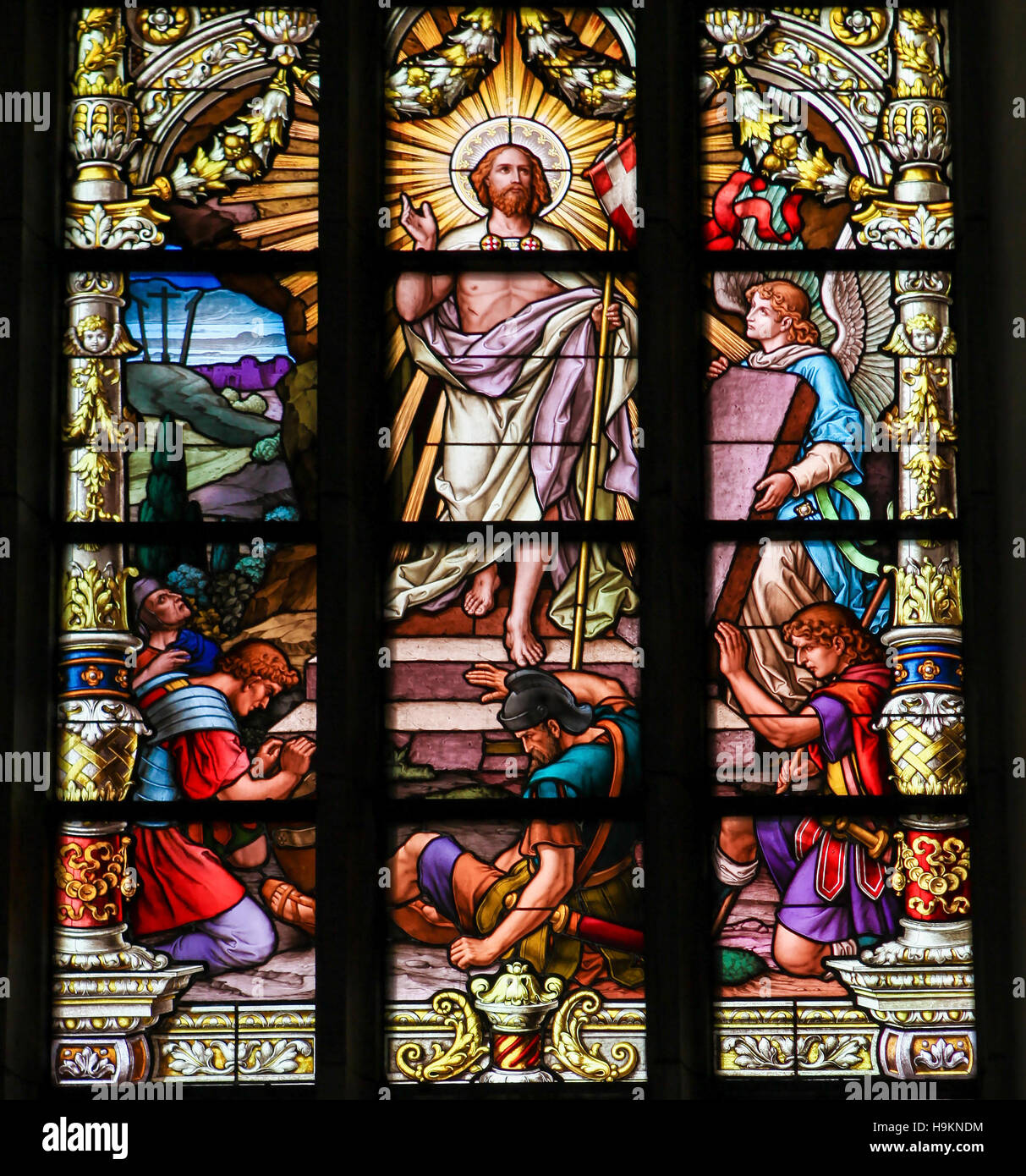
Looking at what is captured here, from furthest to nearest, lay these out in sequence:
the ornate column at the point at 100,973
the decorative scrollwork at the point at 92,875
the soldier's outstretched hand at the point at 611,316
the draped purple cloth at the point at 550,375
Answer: the soldier's outstretched hand at the point at 611,316 → the draped purple cloth at the point at 550,375 → the decorative scrollwork at the point at 92,875 → the ornate column at the point at 100,973

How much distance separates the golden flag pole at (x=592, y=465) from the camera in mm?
7406

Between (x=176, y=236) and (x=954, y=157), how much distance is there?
2785mm

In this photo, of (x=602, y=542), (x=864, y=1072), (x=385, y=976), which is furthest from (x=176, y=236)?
(x=864, y=1072)

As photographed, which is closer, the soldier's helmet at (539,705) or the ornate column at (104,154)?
the soldier's helmet at (539,705)

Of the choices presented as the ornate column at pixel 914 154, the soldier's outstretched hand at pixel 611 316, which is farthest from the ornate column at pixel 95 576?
the ornate column at pixel 914 154

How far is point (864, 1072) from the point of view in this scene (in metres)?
7.04

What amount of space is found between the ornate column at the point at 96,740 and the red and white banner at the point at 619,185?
5.75ft

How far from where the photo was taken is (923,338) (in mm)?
7637

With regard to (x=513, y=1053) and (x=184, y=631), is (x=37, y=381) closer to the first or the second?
(x=184, y=631)

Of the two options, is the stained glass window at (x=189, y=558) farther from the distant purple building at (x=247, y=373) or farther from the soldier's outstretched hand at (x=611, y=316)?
the soldier's outstretched hand at (x=611, y=316)

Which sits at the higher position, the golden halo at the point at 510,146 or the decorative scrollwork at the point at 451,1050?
the golden halo at the point at 510,146

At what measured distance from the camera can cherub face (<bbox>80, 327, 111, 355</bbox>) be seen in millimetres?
7598

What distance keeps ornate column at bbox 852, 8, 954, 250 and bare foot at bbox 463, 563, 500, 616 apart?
1801 millimetres

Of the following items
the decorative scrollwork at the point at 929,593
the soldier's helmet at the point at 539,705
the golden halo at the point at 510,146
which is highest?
the golden halo at the point at 510,146
